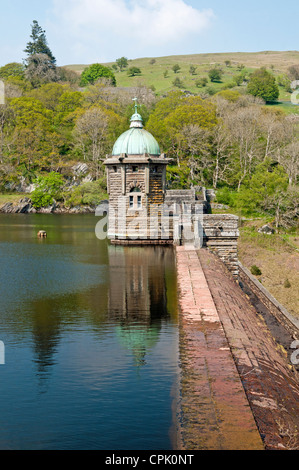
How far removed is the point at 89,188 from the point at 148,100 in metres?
33.5

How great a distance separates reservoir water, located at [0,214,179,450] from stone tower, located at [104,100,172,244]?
6716 mm

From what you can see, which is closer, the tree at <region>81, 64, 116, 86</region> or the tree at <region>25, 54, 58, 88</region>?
the tree at <region>25, 54, 58, 88</region>

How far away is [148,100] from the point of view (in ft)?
328

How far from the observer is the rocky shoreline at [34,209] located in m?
71.7

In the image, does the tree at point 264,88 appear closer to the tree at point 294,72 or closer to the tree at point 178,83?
the tree at point 178,83

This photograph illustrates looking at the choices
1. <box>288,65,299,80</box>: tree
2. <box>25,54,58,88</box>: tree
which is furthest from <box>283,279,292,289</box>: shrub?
<box>288,65,299,80</box>: tree

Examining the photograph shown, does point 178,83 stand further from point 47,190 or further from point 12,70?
point 47,190

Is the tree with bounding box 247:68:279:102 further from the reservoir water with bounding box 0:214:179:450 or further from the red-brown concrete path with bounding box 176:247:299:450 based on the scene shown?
the red-brown concrete path with bounding box 176:247:299:450

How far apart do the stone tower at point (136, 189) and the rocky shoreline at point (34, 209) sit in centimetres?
3938

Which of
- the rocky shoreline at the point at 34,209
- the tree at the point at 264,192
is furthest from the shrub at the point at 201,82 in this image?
the tree at the point at 264,192

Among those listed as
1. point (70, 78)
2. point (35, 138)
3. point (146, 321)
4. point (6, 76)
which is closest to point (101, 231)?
point (146, 321)

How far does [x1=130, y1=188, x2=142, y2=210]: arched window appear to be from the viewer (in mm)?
33750

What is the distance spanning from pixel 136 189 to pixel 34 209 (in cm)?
4332

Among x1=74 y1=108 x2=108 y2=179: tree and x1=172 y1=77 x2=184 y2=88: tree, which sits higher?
x1=172 y1=77 x2=184 y2=88: tree
